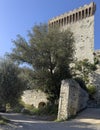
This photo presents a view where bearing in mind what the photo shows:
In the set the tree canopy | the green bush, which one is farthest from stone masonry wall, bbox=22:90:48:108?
the green bush

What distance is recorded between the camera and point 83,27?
38.8 metres

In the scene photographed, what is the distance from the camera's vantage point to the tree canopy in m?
24.2

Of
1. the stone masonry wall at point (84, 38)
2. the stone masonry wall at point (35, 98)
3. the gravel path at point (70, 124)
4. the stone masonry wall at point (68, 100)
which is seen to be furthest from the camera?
the stone masonry wall at point (84, 38)

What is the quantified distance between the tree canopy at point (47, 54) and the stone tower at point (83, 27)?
10.9 meters

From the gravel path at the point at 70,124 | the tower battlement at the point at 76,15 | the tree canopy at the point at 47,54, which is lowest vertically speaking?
the gravel path at the point at 70,124

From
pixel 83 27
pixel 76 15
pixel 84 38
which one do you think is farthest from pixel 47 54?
pixel 76 15

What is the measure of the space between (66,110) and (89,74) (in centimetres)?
1520

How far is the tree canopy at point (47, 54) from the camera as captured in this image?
2416 centimetres

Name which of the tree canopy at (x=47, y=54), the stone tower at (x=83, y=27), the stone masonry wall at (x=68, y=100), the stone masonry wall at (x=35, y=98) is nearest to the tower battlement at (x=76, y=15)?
the stone tower at (x=83, y=27)

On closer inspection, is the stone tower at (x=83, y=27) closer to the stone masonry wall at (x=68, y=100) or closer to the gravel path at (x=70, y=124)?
the stone masonry wall at (x=68, y=100)

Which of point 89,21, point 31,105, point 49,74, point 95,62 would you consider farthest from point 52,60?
point 89,21

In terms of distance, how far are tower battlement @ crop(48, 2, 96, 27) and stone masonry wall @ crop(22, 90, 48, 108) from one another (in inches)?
482

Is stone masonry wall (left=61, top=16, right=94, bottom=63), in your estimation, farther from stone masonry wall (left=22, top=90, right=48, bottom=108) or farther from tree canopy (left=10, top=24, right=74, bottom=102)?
tree canopy (left=10, top=24, right=74, bottom=102)

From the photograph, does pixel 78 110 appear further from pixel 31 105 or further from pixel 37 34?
pixel 31 105
